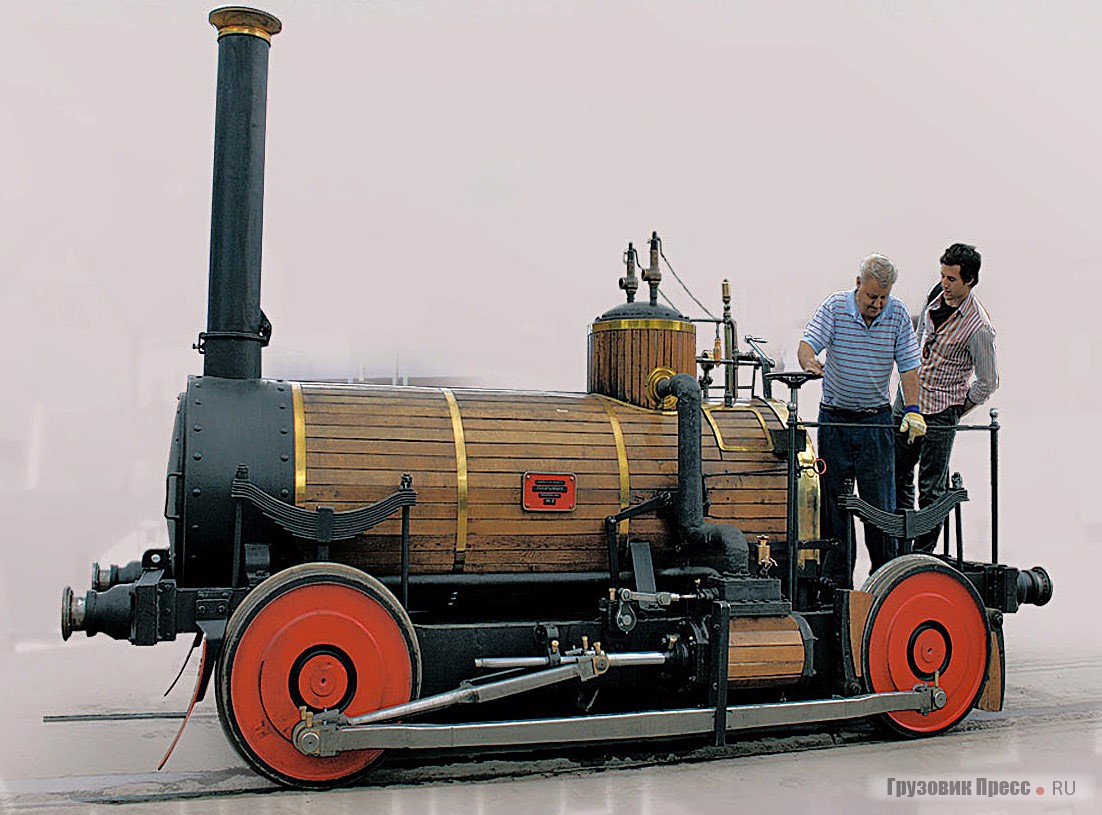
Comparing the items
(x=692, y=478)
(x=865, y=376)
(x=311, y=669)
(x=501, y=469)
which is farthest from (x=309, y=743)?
(x=865, y=376)

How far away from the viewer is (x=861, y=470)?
23.6ft

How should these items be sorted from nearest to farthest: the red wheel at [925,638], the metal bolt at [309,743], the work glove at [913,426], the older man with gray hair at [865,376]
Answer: the metal bolt at [309,743] < the red wheel at [925,638] < the work glove at [913,426] < the older man with gray hair at [865,376]

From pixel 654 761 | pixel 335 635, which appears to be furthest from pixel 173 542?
pixel 654 761

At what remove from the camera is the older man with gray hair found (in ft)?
23.4

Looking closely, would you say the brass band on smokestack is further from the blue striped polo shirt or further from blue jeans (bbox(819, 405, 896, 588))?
blue jeans (bbox(819, 405, 896, 588))

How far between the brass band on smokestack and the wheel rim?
5.06 ft

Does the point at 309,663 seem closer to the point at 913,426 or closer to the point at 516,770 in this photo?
the point at 516,770

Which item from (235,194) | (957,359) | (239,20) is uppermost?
(239,20)

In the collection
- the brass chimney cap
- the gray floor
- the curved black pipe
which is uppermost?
the brass chimney cap

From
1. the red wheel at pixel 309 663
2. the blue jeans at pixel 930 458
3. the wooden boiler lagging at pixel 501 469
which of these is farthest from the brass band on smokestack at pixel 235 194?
the blue jeans at pixel 930 458

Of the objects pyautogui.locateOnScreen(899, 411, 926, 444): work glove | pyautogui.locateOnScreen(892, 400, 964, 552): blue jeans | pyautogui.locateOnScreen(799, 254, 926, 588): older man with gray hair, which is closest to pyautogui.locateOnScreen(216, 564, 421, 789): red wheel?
pyautogui.locateOnScreen(799, 254, 926, 588): older man with gray hair

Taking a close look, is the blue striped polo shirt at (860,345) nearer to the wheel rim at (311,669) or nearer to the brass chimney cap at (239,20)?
the wheel rim at (311,669)

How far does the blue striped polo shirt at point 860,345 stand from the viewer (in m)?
7.15

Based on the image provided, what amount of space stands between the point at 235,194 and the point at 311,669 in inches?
109
